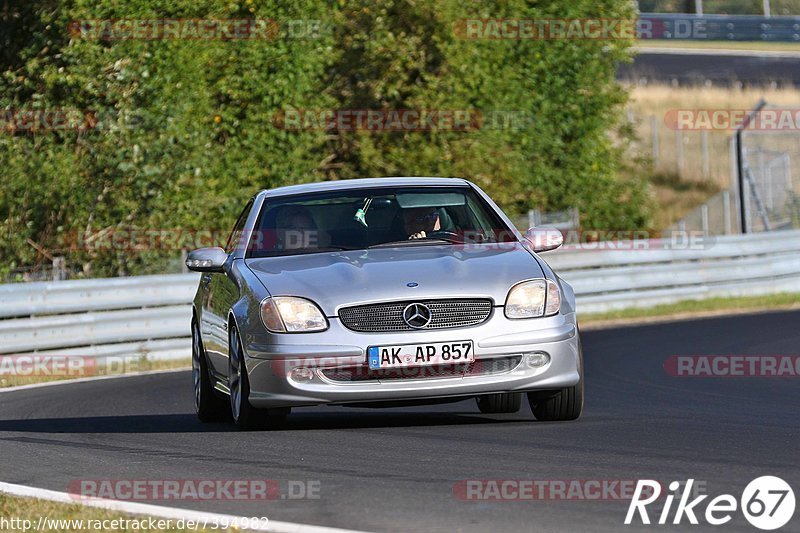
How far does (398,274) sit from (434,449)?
1200mm

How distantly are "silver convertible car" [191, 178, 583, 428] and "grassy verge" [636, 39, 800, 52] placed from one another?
5388 cm

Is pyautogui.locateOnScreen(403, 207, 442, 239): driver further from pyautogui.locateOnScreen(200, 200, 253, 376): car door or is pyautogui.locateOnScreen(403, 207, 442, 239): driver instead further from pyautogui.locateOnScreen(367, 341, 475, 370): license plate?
pyautogui.locateOnScreen(367, 341, 475, 370): license plate

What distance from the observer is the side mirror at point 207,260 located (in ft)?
33.5

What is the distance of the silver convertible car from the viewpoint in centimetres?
888

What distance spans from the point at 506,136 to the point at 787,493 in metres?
23.4

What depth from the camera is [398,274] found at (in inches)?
357

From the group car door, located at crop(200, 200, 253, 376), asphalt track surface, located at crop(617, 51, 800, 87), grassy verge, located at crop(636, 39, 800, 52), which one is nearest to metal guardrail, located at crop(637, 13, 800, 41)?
grassy verge, located at crop(636, 39, 800, 52)

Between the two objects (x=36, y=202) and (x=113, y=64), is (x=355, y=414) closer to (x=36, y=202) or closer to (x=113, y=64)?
(x=36, y=202)

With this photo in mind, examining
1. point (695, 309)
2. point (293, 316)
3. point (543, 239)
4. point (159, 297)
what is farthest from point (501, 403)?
point (695, 309)

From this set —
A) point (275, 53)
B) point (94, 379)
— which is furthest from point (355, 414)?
point (275, 53)

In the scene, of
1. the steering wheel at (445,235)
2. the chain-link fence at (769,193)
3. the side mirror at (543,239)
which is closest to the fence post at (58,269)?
the steering wheel at (445,235)

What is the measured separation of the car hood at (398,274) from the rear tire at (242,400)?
470 mm

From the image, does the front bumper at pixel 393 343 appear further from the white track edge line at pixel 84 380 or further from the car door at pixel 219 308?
the white track edge line at pixel 84 380

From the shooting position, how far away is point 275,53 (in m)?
26.7
